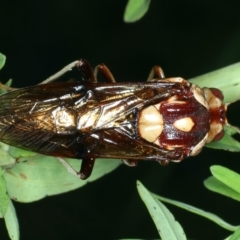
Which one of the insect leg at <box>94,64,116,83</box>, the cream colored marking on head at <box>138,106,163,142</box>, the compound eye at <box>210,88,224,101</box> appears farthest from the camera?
the insect leg at <box>94,64,116,83</box>

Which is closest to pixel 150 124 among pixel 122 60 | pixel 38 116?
pixel 38 116

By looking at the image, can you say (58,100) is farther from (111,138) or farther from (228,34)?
(228,34)

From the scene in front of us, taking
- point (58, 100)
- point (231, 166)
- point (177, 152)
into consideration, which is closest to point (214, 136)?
point (177, 152)

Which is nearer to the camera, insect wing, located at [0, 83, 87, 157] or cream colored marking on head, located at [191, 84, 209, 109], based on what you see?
insect wing, located at [0, 83, 87, 157]

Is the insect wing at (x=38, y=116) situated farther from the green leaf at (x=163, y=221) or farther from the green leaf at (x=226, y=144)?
the green leaf at (x=226, y=144)

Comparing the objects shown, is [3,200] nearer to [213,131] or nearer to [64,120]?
[64,120]

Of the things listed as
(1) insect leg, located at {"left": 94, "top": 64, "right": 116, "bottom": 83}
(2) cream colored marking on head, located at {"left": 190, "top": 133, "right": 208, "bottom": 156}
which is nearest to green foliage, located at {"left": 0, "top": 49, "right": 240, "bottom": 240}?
(2) cream colored marking on head, located at {"left": 190, "top": 133, "right": 208, "bottom": 156}

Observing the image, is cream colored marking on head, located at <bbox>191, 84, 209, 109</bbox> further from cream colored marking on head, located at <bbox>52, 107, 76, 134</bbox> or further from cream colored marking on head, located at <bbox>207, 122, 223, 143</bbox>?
cream colored marking on head, located at <bbox>52, 107, 76, 134</bbox>

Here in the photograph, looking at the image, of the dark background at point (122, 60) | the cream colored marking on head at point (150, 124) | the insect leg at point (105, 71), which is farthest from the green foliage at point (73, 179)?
the dark background at point (122, 60)
